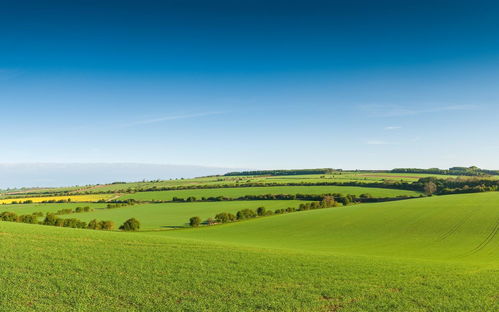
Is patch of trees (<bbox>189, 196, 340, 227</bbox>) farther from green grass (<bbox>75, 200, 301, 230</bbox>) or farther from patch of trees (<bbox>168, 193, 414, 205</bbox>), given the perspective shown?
patch of trees (<bbox>168, 193, 414, 205</bbox>)

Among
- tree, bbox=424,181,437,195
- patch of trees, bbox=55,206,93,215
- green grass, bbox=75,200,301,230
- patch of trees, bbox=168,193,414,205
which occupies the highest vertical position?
tree, bbox=424,181,437,195

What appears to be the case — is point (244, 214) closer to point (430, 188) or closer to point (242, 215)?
point (242, 215)

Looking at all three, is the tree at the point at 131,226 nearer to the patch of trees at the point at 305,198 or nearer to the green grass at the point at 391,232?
the green grass at the point at 391,232

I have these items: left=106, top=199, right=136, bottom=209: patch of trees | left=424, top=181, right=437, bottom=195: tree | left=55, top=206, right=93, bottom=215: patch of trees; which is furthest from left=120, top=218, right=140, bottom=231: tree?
left=424, top=181, right=437, bottom=195: tree

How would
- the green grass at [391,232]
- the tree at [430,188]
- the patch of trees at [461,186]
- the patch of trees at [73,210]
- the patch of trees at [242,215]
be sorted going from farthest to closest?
1. the tree at [430,188]
2. the patch of trees at [461,186]
3. the patch of trees at [73,210]
4. the patch of trees at [242,215]
5. the green grass at [391,232]

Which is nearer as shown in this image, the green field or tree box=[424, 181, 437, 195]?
the green field

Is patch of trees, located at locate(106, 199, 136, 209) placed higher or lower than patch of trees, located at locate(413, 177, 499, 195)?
lower

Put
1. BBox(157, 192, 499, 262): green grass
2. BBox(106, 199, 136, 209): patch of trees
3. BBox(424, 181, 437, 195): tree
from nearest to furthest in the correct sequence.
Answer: BBox(157, 192, 499, 262): green grass < BBox(106, 199, 136, 209): patch of trees < BBox(424, 181, 437, 195): tree

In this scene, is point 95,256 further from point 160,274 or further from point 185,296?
point 185,296

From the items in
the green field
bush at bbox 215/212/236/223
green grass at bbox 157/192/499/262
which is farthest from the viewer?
bush at bbox 215/212/236/223

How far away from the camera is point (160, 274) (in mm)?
17359

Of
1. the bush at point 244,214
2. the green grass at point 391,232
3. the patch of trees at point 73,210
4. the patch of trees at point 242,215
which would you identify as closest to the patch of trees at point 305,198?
the patch of trees at point 242,215

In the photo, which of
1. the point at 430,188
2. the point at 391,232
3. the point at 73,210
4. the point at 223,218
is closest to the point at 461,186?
the point at 430,188

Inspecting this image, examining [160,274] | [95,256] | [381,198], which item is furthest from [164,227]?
[381,198]
